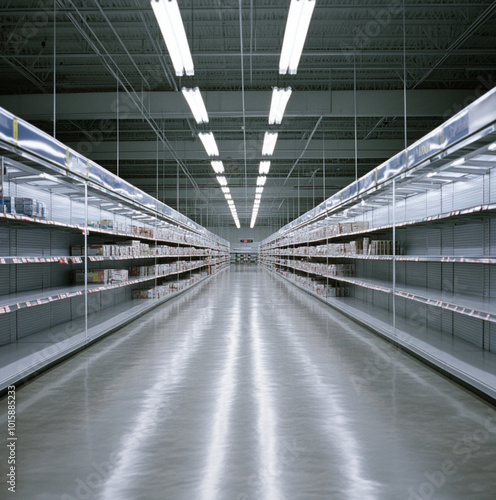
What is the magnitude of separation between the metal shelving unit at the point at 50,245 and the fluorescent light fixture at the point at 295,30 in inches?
106

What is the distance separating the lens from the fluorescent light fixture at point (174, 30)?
139 inches

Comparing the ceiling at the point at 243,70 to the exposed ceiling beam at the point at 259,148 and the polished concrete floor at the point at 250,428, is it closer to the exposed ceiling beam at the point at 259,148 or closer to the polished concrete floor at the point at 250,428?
the exposed ceiling beam at the point at 259,148

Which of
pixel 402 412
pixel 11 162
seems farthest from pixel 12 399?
pixel 402 412

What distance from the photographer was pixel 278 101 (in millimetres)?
5926

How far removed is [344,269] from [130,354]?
6.20 m

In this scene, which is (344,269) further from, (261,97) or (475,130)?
(475,130)

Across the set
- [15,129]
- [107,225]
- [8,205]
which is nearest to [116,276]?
[107,225]

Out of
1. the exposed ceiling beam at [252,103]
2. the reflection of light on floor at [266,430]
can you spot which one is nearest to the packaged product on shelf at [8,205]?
the reflection of light on floor at [266,430]

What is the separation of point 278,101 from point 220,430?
470 centimetres

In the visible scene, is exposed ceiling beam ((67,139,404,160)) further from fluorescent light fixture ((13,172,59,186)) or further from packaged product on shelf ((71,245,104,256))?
fluorescent light fixture ((13,172,59,186))

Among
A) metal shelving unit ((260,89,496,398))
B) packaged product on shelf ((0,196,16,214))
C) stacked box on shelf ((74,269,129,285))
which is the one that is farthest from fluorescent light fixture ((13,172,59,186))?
metal shelving unit ((260,89,496,398))

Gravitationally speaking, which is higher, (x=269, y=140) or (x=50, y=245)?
(x=269, y=140)

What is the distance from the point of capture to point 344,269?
9758 mm

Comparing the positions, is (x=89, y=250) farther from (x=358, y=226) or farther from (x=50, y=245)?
Result: (x=358, y=226)
